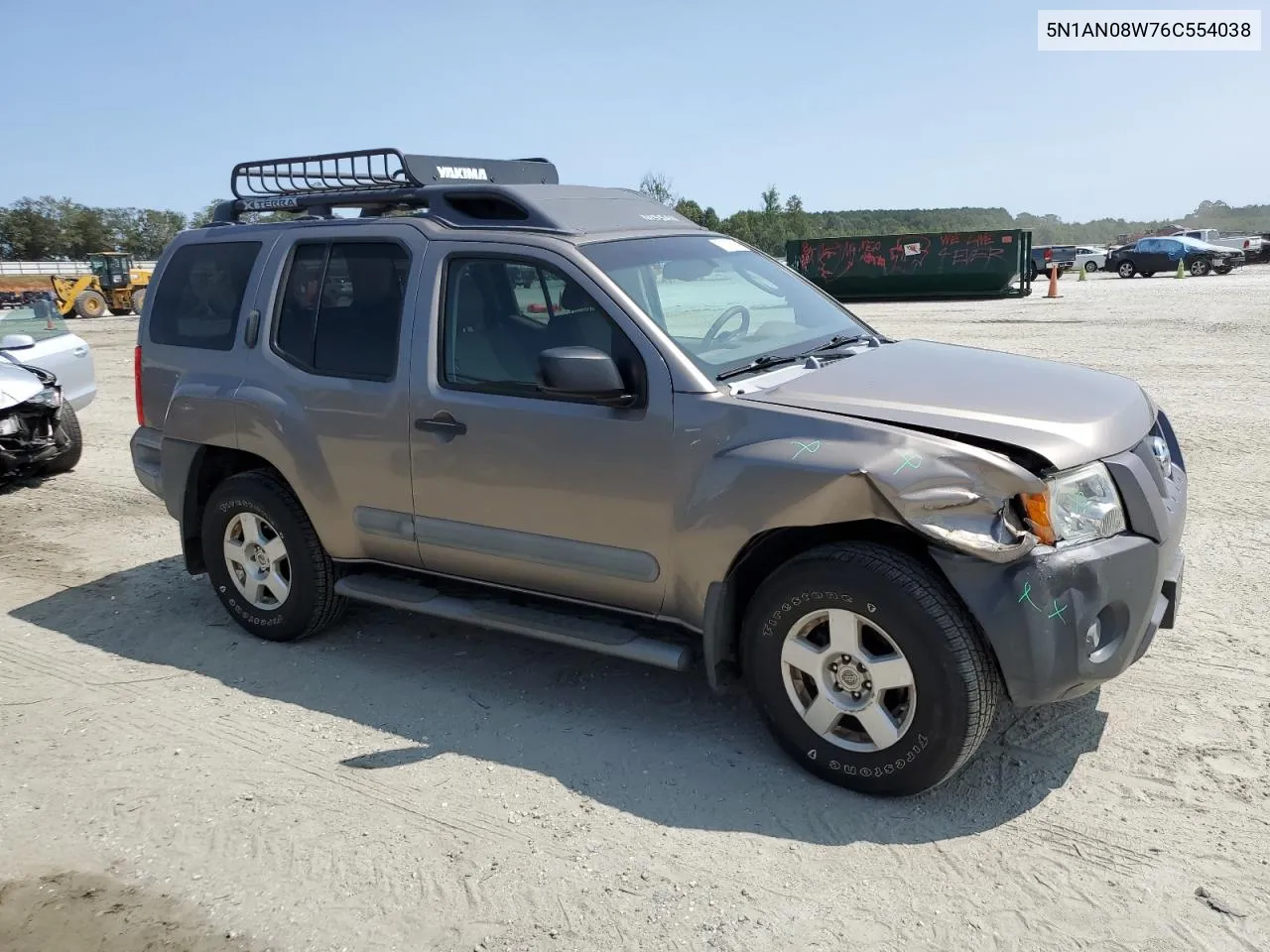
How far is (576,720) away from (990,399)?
205cm

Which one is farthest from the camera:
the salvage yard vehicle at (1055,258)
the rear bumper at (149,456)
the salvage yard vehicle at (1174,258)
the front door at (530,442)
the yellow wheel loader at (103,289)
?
the salvage yard vehicle at (1055,258)

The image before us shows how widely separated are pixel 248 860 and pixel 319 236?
2850mm

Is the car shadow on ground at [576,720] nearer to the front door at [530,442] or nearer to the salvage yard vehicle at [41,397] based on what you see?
the front door at [530,442]

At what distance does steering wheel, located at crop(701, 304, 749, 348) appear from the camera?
409 cm

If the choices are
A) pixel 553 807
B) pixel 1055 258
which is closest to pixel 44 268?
pixel 1055 258

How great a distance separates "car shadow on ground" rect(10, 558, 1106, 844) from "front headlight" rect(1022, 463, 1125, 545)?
944mm

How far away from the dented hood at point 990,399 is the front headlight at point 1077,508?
6cm

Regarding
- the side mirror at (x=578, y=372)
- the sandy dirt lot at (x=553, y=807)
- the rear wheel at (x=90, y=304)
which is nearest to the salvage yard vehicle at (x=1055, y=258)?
the rear wheel at (x=90, y=304)

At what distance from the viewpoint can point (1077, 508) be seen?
3316 millimetres

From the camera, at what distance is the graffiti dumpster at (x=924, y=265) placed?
28.8 metres

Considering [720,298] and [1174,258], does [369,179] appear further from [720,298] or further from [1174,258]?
[1174,258]

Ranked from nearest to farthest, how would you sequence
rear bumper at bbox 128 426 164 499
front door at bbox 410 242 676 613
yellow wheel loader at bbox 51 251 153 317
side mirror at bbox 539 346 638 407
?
1. side mirror at bbox 539 346 638 407
2. front door at bbox 410 242 676 613
3. rear bumper at bbox 128 426 164 499
4. yellow wheel loader at bbox 51 251 153 317

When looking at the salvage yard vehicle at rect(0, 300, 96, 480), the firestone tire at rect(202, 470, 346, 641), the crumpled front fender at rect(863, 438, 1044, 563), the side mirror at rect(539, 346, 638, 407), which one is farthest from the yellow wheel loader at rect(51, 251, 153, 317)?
the crumpled front fender at rect(863, 438, 1044, 563)

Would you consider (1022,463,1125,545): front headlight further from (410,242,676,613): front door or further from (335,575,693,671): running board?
(335,575,693,671): running board
